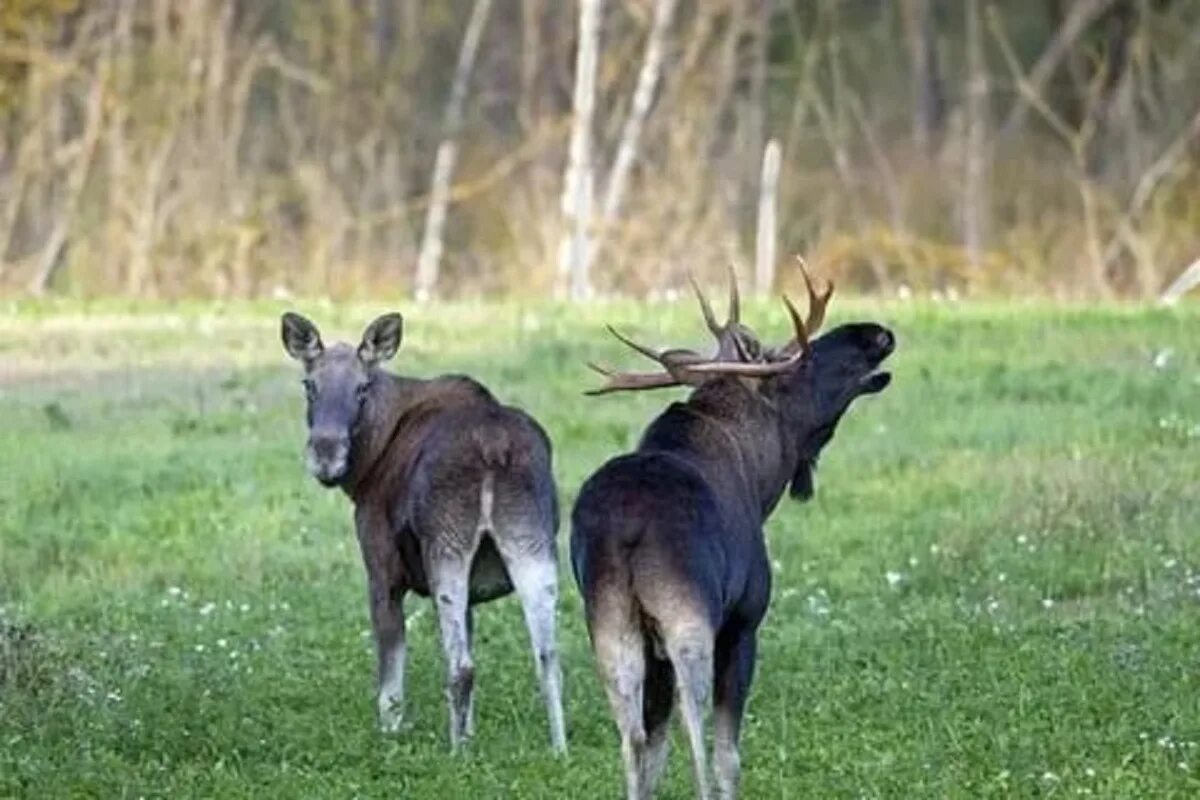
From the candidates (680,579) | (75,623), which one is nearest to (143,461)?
(75,623)

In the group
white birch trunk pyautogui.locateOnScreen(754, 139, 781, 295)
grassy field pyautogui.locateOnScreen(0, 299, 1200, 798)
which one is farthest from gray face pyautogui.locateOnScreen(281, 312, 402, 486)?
white birch trunk pyautogui.locateOnScreen(754, 139, 781, 295)

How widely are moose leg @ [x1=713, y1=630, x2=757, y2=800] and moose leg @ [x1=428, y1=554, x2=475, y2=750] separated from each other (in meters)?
1.61

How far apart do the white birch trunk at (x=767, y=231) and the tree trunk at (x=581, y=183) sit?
1.71 meters

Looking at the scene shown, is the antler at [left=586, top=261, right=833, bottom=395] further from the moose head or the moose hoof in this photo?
the moose hoof

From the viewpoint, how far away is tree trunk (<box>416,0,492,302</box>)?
30375 mm

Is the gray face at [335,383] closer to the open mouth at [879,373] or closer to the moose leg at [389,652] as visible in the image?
the moose leg at [389,652]

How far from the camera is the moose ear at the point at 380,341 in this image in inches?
477

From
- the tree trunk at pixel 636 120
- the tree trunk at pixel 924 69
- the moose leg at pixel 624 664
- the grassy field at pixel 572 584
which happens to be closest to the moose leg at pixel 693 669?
the moose leg at pixel 624 664

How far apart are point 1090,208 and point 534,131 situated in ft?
19.3

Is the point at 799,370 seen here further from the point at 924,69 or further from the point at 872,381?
the point at 924,69

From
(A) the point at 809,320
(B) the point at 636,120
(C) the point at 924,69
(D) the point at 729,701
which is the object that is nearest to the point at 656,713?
(D) the point at 729,701

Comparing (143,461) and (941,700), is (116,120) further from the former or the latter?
(941,700)

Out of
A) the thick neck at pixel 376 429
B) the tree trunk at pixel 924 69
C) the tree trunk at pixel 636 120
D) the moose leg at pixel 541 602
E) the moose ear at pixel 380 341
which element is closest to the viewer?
the moose leg at pixel 541 602

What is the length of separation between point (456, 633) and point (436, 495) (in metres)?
0.53
